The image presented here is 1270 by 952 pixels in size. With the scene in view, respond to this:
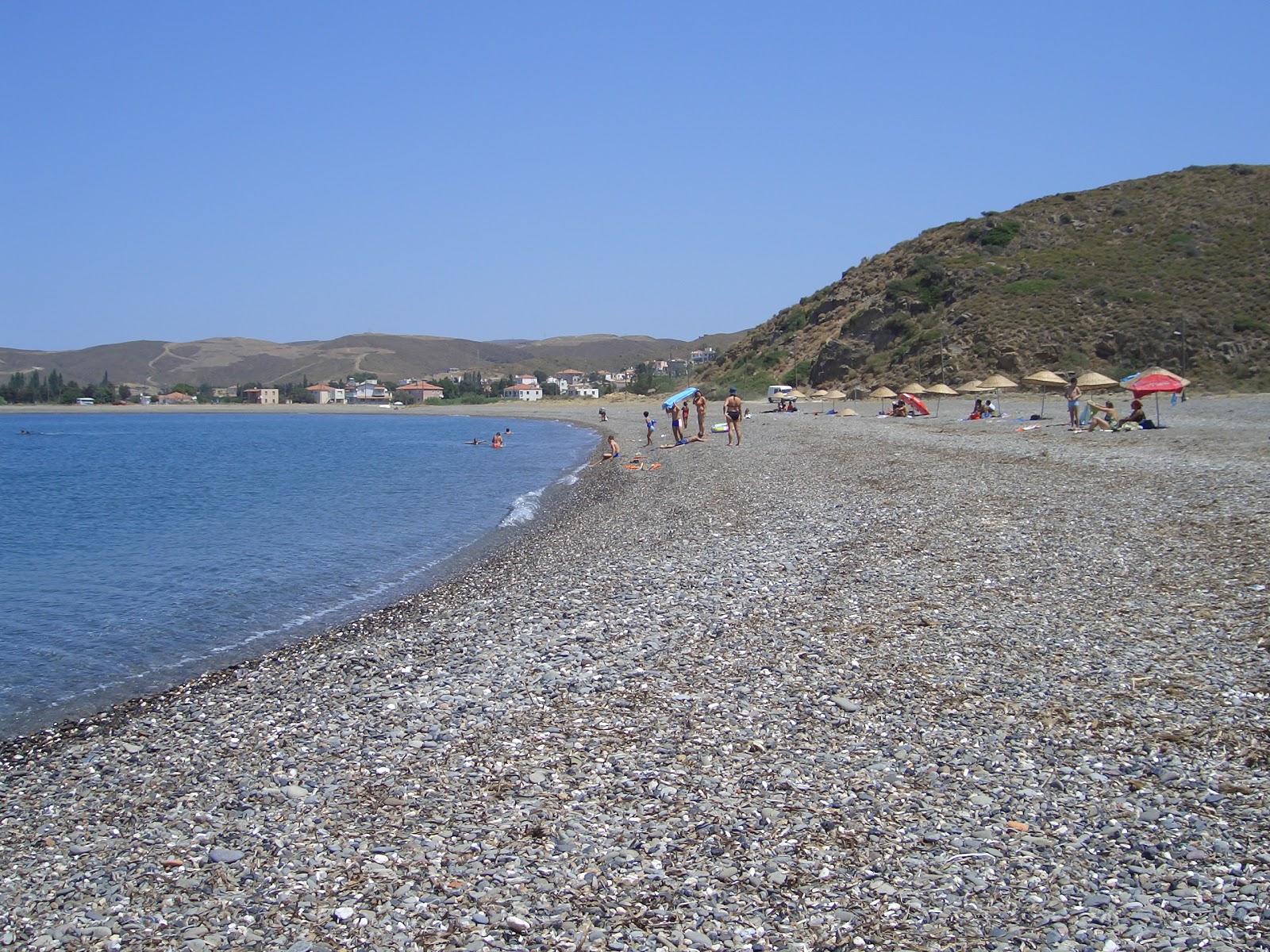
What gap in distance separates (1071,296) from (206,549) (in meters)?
53.0

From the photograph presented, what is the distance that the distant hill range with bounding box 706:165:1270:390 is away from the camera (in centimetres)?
5197

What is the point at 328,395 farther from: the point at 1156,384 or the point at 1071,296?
the point at 1156,384

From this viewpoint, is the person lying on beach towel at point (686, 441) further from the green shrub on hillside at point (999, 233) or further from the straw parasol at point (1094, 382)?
the green shrub on hillside at point (999, 233)

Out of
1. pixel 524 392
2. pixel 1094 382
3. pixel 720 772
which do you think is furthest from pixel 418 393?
pixel 720 772

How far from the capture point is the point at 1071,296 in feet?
191

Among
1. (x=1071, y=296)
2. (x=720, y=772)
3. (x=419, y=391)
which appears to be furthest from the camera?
(x=419, y=391)

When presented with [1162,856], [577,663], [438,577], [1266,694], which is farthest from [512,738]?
[438,577]

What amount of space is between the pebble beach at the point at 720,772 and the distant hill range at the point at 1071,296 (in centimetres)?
4412

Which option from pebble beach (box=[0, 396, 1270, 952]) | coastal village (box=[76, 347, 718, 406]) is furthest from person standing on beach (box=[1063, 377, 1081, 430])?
coastal village (box=[76, 347, 718, 406])

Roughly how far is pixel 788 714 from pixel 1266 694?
10.9ft

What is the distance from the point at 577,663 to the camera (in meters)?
8.99

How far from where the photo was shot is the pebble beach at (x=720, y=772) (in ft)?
15.7

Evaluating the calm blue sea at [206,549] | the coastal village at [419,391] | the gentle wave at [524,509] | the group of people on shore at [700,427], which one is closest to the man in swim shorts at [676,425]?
the group of people on shore at [700,427]

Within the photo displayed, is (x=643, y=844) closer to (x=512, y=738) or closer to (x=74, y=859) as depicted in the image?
(x=512, y=738)
